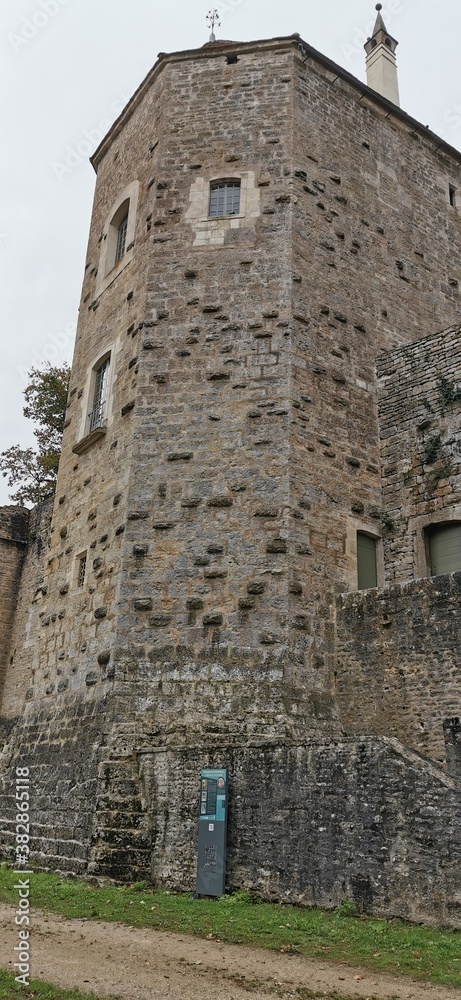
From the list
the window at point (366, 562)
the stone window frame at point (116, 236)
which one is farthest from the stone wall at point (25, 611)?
the window at point (366, 562)

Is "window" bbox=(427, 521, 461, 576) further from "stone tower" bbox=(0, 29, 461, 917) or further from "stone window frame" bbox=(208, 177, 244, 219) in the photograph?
"stone window frame" bbox=(208, 177, 244, 219)

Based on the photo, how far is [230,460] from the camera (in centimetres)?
1147

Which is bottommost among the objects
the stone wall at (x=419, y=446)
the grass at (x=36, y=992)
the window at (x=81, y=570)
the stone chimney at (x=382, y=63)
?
the grass at (x=36, y=992)

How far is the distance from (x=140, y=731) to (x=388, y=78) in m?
15.2

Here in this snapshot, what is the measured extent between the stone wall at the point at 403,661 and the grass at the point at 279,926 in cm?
292

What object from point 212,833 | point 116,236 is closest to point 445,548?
point 212,833

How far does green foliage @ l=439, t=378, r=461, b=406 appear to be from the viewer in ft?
39.0

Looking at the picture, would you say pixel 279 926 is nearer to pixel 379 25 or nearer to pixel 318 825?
pixel 318 825

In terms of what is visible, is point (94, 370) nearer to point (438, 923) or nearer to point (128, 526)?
point (128, 526)

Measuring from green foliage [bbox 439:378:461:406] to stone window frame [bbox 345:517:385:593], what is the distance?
2.10 meters

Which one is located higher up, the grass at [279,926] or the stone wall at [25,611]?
the stone wall at [25,611]

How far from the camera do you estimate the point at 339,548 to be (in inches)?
452

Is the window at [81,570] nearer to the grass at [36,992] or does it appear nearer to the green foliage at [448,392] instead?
the green foliage at [448,392]

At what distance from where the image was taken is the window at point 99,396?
43.8 ft
